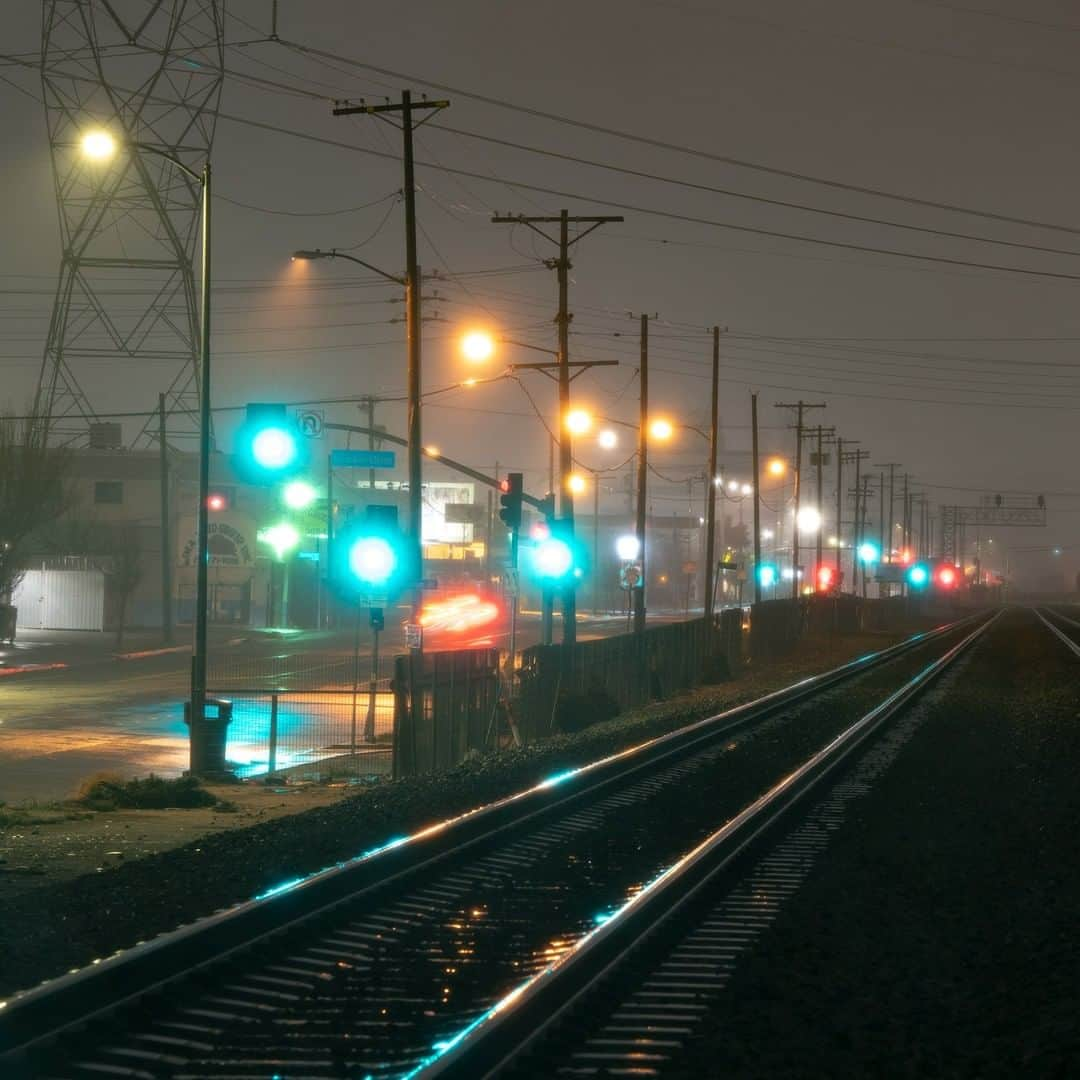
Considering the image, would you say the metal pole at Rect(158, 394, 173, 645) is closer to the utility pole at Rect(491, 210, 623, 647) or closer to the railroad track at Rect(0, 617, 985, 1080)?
the utility pole at Rect(491, 210, 623, 647)

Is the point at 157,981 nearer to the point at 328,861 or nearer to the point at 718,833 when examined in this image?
the point at 328,861

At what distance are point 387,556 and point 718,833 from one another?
10.4m

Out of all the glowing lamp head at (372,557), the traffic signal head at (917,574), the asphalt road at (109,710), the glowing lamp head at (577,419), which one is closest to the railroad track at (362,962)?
the glowing lamp head at (372,557)

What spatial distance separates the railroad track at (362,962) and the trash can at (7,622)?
4961 centimetres

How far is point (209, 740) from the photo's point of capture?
25469mm

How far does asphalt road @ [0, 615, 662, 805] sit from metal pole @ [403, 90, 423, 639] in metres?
5.20

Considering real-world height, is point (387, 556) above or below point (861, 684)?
above

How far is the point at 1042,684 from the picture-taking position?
123 ft

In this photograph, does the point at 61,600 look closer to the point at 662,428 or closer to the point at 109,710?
the point at 109,710

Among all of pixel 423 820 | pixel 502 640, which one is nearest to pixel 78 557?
pixel 502 640

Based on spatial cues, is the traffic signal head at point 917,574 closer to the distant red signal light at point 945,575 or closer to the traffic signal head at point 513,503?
the distant red signal light at point 945,575

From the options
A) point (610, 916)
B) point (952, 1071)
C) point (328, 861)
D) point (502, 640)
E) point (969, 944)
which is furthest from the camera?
point (502, 640)

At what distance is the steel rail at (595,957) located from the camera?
6566 millimetres

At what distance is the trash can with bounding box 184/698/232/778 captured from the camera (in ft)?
83.1
